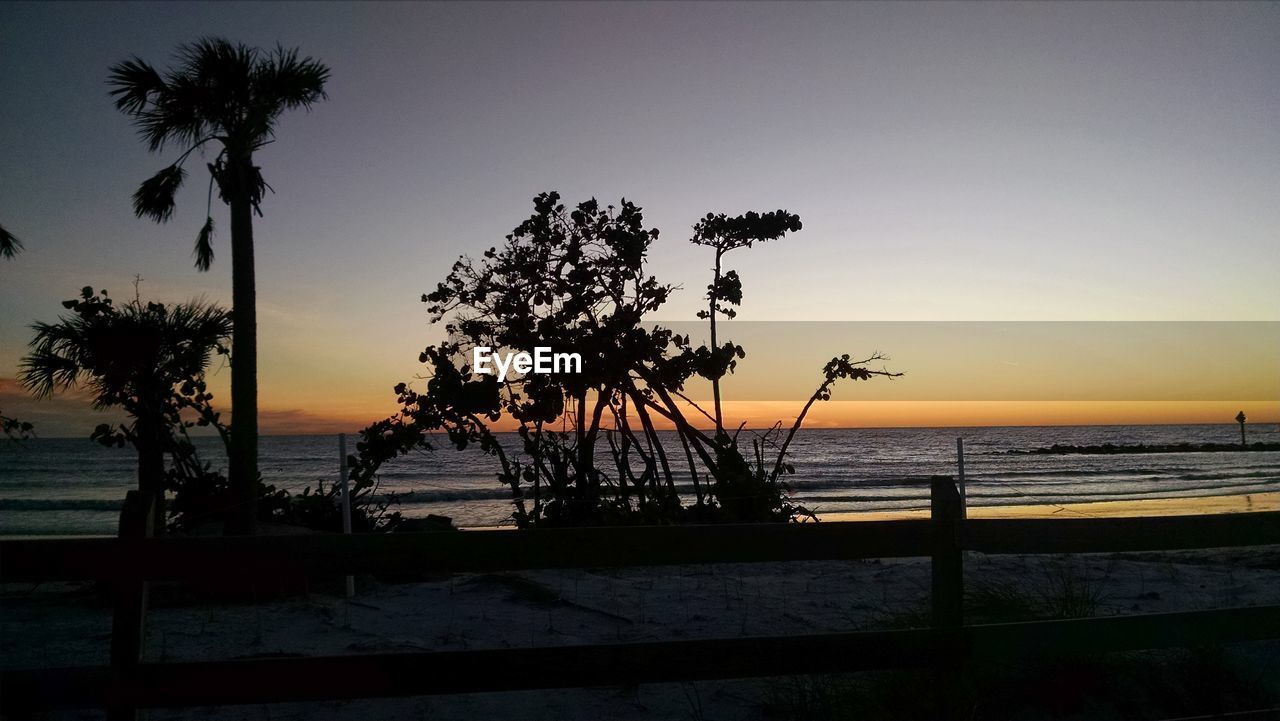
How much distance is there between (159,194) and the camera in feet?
31.8

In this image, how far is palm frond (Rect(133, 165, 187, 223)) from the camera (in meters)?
9.65

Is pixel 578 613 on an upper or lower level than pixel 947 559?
lower

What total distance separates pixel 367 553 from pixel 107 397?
8.01 metres

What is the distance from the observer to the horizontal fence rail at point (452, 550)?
2717mm

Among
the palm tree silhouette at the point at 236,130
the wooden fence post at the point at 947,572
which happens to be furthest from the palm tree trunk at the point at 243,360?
the wooden fence post at the point at 947,572

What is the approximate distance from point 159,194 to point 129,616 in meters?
8.52

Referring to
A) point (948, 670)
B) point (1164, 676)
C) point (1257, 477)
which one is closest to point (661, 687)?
point (948, 670)

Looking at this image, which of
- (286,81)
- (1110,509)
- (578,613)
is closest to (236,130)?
(286,81)

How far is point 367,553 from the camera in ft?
9.28

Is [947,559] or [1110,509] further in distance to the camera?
[1110,509]

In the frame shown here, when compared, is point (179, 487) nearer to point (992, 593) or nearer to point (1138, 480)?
point (992, 593)

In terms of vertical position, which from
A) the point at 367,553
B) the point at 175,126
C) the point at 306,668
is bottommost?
the point at 306,668

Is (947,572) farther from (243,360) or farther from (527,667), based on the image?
(243,360)

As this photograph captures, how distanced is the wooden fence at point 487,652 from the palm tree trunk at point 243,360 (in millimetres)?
6163
